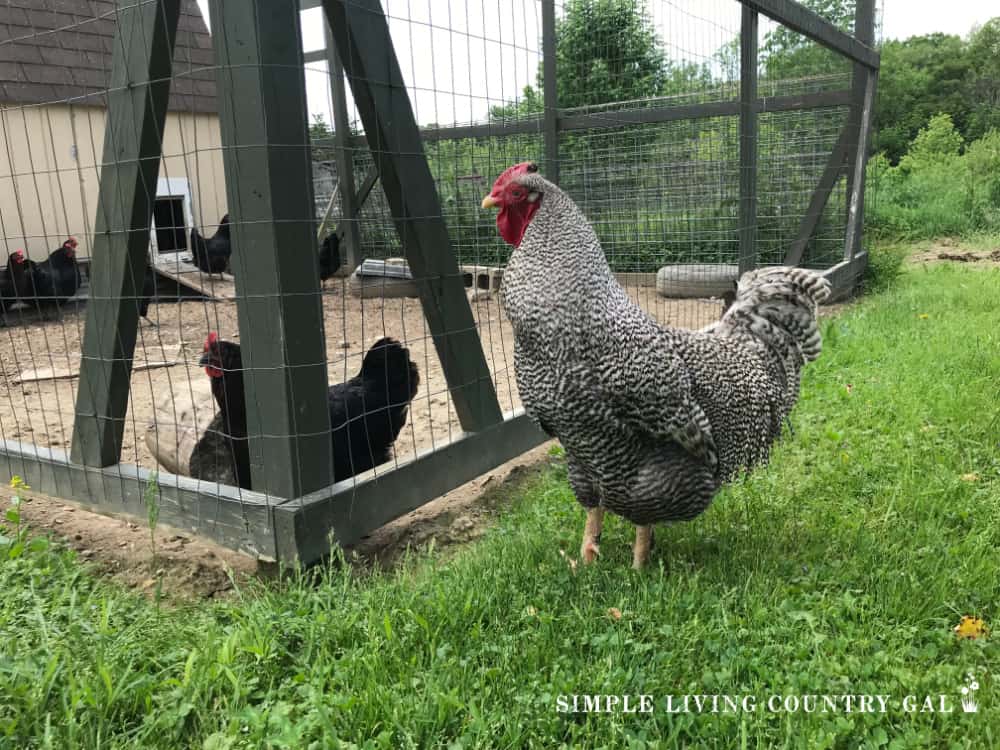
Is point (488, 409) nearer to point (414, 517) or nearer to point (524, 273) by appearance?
point (414, 517)

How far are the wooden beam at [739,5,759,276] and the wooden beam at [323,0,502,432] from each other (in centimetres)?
304

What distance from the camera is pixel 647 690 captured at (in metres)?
2.00

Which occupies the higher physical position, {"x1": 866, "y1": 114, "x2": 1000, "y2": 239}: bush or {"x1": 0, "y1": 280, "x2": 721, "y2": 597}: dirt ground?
{"x1": 866, "y1": 114, "x2": 1000, "y2": 239}: bush

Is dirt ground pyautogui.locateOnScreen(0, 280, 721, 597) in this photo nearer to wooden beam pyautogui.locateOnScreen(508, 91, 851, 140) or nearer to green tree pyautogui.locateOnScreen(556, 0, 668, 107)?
wooden beam pyautogui.locateOnScreen(508, 91, 851, 140)

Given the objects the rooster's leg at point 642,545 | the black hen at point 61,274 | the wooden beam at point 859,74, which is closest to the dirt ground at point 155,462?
the black hen at point 61,274

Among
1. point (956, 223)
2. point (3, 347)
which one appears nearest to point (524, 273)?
point (3, 347)

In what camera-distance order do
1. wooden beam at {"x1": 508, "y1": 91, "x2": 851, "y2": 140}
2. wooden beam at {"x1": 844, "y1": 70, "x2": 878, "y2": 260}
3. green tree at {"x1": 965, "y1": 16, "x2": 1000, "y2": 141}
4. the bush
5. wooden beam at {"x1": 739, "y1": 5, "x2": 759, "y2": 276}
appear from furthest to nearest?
green tree at {"x1": 965, "y1": 16, "x2": 1000, "y2": 141} → the bush → wooden beam at {"x1": 844, "y1": 70, "x2": 878, "y2": 260} → wooden beam at {"x1": 508, "y1": 91, "x2": 851, "y2": 140} → wooden beam at {"x1": 739, "y1": 5, "x2": 759, "y2": 276}

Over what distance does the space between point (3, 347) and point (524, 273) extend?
6950 mm

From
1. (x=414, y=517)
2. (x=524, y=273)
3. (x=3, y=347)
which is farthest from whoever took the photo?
(x=3, y=347)

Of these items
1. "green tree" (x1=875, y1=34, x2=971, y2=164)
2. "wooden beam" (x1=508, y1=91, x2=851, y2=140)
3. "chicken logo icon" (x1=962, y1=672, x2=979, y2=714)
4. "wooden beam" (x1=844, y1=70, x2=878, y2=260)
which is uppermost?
"green tree" (x1=875, y1=34, x2=971, y2=164)

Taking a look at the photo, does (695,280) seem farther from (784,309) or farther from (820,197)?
(784,309)

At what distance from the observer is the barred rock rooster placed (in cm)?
243

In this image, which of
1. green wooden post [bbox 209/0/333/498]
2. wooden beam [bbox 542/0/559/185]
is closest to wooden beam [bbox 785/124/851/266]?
wooden beam [bbox 542/0/559/185]

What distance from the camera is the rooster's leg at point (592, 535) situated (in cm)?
291
